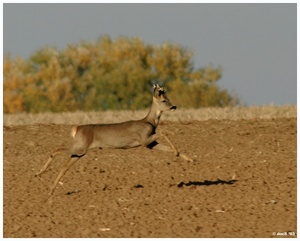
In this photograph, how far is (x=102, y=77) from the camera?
45.7 meters

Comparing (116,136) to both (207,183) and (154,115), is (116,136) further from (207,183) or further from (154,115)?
(207,183)

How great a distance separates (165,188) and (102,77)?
30912 millimetres

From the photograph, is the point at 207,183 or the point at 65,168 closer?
the point at 65,168

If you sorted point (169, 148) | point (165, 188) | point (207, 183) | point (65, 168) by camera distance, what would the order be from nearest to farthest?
point (169, 148) → point (65, 168) → point (165, 188) → point (207, 183)

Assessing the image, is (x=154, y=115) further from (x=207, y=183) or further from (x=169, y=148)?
(x=207, y=183)

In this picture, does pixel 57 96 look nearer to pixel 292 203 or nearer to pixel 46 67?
pixel 46 67

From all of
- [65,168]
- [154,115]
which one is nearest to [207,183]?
[154,115]

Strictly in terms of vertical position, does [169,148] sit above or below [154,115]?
below

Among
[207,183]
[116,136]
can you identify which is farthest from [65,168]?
[207,183]

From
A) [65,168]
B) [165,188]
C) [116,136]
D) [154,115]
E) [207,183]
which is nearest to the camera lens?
[116,136]

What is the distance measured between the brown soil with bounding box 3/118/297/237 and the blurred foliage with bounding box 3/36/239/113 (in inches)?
872

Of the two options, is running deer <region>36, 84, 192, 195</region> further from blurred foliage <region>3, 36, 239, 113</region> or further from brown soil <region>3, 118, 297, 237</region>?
blurred foliage <region>3, 36, 239, 113</region>

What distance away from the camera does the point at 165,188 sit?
14992 millimetres

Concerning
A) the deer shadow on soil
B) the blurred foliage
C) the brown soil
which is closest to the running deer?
the brown soil
